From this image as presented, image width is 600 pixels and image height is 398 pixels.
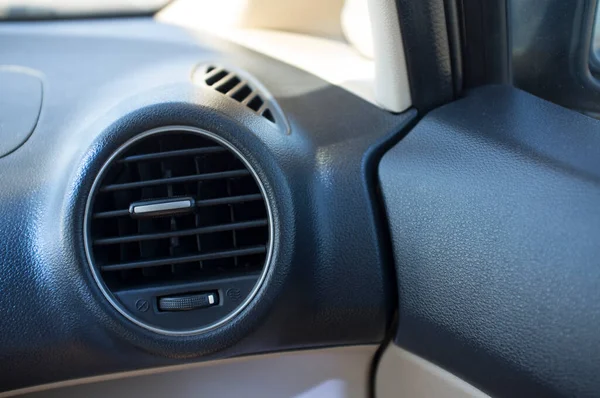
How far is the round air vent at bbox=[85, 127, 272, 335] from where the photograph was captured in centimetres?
115

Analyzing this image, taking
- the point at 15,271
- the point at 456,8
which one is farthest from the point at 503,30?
the point at 15,271

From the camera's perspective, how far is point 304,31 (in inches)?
64.2

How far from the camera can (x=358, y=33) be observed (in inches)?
59.2

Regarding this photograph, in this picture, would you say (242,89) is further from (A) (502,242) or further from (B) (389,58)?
(A) (502,242)

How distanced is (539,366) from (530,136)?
0.37 metres

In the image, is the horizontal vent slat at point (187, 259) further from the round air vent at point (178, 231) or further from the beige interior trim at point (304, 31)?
the beige interior trim at point (304, 31)

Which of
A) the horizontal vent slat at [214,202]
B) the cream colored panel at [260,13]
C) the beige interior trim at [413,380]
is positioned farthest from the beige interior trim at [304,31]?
the beige interior trim at [413,380]

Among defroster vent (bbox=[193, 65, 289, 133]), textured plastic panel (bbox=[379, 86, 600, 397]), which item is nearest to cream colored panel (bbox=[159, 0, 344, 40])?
defroster vent (bbox=[193, 65, 289, 133])

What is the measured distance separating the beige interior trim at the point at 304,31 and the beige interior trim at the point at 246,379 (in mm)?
490

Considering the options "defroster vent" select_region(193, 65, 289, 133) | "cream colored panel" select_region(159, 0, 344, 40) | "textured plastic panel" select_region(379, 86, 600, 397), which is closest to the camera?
"textured plastic panel" select_region(379, 86, 600, 397)

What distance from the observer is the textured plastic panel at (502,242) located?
937mm

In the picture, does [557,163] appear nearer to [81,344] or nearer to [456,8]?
[456,8]

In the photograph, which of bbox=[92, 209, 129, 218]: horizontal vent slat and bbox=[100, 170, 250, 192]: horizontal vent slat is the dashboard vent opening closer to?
bbox=[100, 170, 250, 192]: horizontal vent slat

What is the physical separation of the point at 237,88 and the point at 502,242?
0.56 metres
